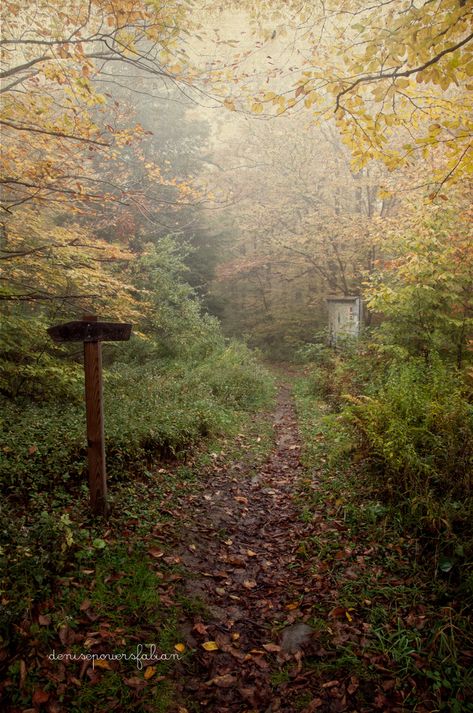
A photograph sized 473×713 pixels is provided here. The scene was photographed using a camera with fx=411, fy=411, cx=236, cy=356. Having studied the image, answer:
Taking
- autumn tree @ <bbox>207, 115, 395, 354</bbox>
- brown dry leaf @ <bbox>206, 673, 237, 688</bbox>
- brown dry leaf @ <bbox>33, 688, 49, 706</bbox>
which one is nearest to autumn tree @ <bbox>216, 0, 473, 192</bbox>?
brown dry leaf @ <bbox>206, 673, 237, 688</bbox>

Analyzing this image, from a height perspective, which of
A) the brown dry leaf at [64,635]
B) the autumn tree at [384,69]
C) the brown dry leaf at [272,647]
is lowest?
the brown dry leaf at [272,647]

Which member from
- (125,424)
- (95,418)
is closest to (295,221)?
(125,424)

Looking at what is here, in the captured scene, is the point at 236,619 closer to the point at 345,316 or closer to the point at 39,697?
the point at 39,697

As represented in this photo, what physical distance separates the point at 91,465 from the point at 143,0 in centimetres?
541

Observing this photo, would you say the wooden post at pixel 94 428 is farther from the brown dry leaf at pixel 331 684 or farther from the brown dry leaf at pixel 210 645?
the brown dry leaf at pixel 331 684

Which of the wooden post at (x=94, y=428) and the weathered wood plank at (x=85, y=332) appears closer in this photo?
the weathered wood plank at (x=85, y=332)

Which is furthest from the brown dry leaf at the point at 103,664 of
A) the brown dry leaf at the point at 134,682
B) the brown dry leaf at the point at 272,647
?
the brown dry leaf at the point at 272,647

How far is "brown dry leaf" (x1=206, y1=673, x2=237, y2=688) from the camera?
306 cm

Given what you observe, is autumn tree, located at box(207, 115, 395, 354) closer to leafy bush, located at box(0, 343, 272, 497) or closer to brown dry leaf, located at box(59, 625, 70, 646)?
leafy bush, located at box(0, 343, 272, 497)

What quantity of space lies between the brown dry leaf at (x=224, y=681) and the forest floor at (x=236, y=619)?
1 centimetres

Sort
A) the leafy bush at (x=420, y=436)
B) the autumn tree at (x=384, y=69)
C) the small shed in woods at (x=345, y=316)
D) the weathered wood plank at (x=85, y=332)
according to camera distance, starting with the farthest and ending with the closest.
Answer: the small shed in woods at (x=345, y=316)
the leafy bush at (x=420, y=436)
the weathered wood plank at (x=85, y=332)
the autumn tree at (x=384, y=69)

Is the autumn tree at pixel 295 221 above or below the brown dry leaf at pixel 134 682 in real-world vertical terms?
above

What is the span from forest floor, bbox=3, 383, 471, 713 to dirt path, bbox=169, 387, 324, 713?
12 mm

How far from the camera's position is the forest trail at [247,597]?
303 cm
